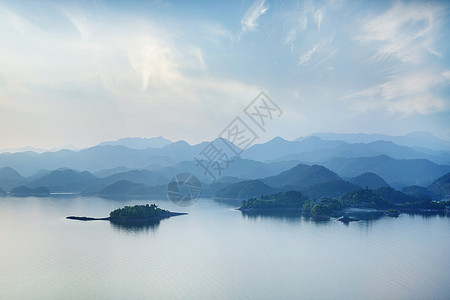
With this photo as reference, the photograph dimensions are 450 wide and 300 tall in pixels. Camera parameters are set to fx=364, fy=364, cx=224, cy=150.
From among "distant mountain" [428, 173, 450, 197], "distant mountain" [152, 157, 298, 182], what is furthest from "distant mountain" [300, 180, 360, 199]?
"distant mountain" [152, 157, 298, 182]

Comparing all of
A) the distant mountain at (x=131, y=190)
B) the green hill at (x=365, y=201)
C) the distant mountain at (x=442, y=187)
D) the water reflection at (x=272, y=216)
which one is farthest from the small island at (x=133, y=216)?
the distant mountain at (x=442, y=187)

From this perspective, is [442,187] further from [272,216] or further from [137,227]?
[137,227]

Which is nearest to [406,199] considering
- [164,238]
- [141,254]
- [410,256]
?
[410,256]

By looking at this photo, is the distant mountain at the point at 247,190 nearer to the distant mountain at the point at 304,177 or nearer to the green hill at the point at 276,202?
the distant mountain at the point at 304,177

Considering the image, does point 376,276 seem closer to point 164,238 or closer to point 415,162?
point 164,238

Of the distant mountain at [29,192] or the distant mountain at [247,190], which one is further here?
the distant mountain at [29,192]

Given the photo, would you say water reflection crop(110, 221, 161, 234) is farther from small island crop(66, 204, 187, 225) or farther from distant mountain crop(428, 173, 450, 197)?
distant mountain crop(428, 173, 450, 197)
